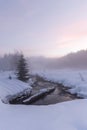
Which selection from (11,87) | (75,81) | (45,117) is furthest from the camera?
(75,81)

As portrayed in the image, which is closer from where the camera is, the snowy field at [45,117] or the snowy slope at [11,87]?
the snowy field at [45,117]

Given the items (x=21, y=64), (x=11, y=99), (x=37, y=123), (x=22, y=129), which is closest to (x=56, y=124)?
(x=37, y=123)

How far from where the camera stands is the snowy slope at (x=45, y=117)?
8.77 metres

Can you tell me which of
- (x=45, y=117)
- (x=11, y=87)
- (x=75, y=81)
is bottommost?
(x=75, y=81)

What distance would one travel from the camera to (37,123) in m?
9.14

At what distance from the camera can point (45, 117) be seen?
983 centimetres

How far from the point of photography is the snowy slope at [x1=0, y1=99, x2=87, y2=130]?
877cm

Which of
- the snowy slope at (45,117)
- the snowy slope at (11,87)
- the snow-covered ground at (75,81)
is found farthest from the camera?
the snow-covered ground at (75,81)

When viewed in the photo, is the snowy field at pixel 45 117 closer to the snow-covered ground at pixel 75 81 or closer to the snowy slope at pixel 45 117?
the snowy slope at pixel 45 117

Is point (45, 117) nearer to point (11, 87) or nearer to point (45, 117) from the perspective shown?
point (45, 117)

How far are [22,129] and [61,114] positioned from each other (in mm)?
2170

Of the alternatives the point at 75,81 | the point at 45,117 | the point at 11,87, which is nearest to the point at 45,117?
the point at 45,117

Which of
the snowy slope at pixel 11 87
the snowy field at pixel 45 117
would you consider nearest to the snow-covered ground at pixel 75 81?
the snowy slope at pixel 11 87

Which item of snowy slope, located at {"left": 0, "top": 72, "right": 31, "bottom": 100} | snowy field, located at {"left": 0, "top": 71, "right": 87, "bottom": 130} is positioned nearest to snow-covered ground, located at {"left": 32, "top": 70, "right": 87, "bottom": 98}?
snowy slope, located at {"left": 0, "top": 72, "right": 31, "bottom": 100}
